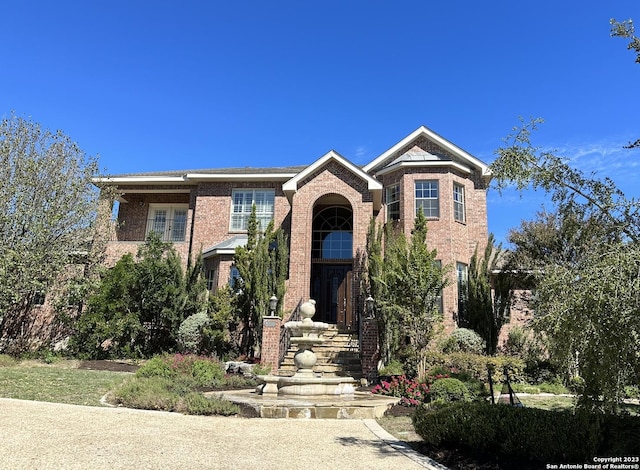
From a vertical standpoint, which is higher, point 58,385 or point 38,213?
point 38,213

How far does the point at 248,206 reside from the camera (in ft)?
72.8

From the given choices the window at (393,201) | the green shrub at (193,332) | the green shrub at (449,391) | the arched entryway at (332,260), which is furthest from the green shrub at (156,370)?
the window at (393,201)

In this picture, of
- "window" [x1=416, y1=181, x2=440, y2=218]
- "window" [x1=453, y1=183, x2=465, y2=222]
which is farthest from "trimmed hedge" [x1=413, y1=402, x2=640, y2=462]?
"window" [x1=453, y1=183, x2=465, y2=222]

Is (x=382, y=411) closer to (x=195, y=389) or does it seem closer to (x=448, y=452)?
(x=448, y=452)

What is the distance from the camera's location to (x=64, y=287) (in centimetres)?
1861

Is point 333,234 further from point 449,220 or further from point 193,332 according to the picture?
point 193,332

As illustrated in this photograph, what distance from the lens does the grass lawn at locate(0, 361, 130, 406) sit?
9.81 metres

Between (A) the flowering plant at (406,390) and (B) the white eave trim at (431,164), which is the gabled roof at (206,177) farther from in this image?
(A) the flowering plant at (406,390)

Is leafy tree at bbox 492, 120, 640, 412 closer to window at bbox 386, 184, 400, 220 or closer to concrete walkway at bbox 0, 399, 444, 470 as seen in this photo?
concrete walkway at bbox 0, 399, 444, 470

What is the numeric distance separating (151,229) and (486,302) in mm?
16219

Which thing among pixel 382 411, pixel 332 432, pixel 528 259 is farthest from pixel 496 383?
pixel 332 432

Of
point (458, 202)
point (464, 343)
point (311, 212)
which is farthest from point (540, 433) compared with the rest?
point (458, 202)

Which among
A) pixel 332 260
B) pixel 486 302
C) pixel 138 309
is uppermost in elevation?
pixel 332 260

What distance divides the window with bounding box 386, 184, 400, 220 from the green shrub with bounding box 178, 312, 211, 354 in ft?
28.9
